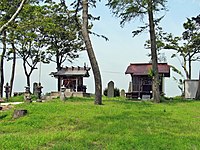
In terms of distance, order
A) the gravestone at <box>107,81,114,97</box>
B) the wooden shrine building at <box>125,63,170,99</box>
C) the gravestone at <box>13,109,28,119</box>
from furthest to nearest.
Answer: the wooden shrine building at <box>125,63,170,99</box>
the gravestone at <box>107,81,114,97</box>
the gravestone at <box>13,109,28,119</box>

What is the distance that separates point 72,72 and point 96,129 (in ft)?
61.9

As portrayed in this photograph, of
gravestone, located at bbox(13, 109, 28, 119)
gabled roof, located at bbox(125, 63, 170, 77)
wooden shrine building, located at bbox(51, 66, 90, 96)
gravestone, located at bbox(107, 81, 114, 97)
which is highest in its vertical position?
gabled roof, located at bbox(125, 63, 170, 77)

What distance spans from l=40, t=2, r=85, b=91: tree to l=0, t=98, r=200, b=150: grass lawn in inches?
663

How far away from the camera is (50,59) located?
32312mm

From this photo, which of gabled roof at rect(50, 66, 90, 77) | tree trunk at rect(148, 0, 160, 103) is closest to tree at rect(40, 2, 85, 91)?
gabled roof at rect(50, 66, 90, 77)

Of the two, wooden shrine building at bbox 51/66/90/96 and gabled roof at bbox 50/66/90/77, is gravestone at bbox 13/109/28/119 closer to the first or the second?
wooden shrine building at bbox 51/66/90/96

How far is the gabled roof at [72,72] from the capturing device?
28312 millimetres

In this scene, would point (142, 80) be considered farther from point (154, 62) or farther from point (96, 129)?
point (96, 129)

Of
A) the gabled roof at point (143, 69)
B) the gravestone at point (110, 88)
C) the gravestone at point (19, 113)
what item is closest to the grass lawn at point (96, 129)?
the gravestone at point (19, 113)

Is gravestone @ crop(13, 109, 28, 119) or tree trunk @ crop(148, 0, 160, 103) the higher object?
tree trunk @ crop(148, 0, 160, 103)

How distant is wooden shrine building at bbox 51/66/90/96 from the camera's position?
28.4m

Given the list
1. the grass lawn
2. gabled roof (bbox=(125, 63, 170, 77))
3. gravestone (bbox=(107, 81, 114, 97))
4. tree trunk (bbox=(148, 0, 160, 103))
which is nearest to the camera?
the grass lawn

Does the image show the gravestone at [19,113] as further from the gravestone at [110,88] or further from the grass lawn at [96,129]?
the gravestone at [110,88]

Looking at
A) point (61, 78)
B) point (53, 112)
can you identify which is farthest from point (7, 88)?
point (53, 112)
